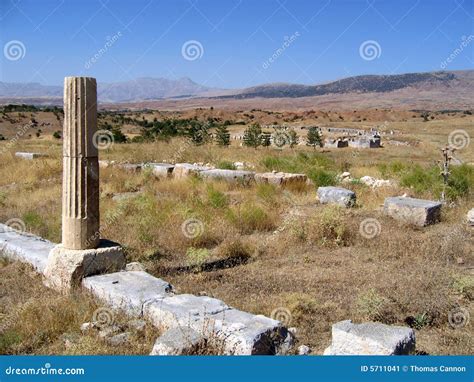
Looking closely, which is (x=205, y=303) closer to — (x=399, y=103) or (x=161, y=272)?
(x=161, y=272)

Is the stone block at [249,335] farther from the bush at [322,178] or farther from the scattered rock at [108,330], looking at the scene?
the bush at [322,178]

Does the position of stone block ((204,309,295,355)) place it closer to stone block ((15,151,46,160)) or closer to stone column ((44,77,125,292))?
stone column ((44,77,125,292))

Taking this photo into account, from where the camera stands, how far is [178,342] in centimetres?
431

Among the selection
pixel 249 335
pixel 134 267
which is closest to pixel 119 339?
pixel 249 335

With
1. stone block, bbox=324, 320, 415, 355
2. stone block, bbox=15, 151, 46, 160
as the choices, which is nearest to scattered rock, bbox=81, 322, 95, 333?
stone block, bbox=324, 320, 415, 355

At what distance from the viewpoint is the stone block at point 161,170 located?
14984 millimetres

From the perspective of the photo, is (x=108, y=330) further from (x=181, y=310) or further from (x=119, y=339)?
(x=181, y=310)

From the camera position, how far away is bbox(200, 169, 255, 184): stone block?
44.0ft

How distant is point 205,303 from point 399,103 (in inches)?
5325

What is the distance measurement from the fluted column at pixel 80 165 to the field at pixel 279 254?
0.85m

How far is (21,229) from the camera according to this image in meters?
9.18

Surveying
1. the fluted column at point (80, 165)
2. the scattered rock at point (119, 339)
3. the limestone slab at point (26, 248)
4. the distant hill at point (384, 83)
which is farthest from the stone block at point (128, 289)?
the distant hill at point (384, 83)

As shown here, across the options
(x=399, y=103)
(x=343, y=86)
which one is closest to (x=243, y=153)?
(x=399, y=103)

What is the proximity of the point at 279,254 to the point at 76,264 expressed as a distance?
3068 millimetres
